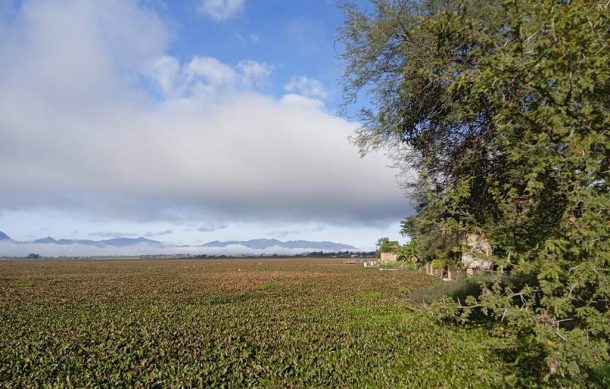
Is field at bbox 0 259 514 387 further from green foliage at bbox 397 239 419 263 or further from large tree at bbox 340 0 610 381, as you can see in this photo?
large tree at bbox 340 0 610 381

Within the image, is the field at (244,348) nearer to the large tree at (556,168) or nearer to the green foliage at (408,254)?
the green foliage at (408,254)

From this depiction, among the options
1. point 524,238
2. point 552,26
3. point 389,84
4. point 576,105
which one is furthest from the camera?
point 389,84

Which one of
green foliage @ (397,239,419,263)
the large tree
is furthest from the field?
the large tree

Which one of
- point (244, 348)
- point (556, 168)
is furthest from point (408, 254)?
point (244, 348)

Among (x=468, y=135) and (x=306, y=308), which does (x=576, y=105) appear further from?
(x=306, y=308)

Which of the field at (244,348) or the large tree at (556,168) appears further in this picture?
the field at (244,348)

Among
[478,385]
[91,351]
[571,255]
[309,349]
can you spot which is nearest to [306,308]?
[309,349]

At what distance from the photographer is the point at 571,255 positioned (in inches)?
235

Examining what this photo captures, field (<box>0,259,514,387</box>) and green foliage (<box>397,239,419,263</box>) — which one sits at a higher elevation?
green foliage (<box>397,239,419,263</box>)

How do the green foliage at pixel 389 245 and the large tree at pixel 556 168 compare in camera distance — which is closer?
the large tree at pixel 556 168

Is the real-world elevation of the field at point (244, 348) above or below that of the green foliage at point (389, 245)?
below

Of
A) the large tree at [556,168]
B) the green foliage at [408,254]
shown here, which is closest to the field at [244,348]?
the green foliage at [408,254]

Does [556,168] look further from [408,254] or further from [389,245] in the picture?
[389,245]

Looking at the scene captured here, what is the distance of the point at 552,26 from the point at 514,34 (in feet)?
2.83
